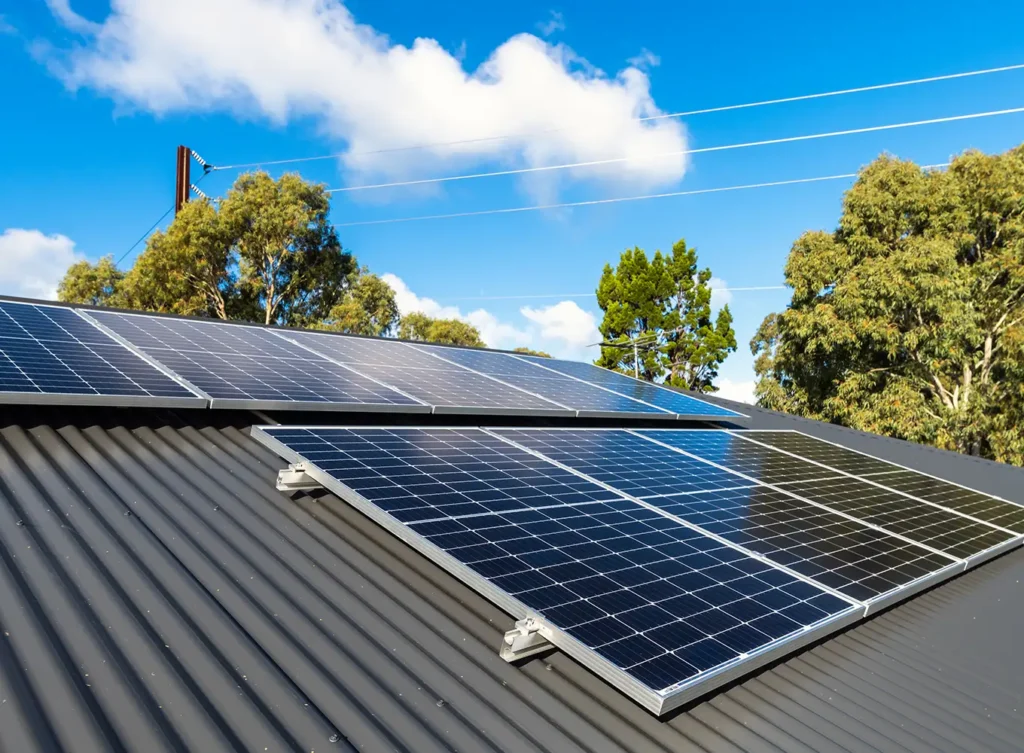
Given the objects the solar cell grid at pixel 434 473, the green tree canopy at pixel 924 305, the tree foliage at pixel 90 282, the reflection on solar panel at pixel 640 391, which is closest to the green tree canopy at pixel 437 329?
the tree foliage at pixel 90 282

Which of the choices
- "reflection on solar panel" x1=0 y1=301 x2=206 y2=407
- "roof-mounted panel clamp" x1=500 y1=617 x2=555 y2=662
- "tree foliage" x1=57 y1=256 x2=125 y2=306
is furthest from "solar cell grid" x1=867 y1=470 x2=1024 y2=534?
"tree foliage" x1=57 y1=256 x2=125 y2=306

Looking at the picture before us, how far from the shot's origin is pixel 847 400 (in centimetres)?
3622

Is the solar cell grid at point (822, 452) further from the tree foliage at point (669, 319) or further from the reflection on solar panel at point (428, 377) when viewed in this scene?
the tree foliage at point (669, 319)

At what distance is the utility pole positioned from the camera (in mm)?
51397

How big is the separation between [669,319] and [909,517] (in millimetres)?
54753

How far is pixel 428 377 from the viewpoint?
1243 centimetres

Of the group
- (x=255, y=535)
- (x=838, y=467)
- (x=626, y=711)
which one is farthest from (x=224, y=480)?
(x=838, y=467)

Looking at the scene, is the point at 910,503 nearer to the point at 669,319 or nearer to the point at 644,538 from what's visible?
the point at 644,538

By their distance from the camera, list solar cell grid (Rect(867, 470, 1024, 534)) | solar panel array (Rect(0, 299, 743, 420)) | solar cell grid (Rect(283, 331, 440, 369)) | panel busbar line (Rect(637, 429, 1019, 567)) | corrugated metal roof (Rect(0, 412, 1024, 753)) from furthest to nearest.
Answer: solar cell grid (Rect(283, 331, 440, 369)), solar cell grid (Rect(867, 470, 1024, 534)), panel busbar line (Rect(637, 429, 1019, 567)), solar panel array (Rect(0, 299, 743, 420)), corrugated metal roof (Rect(0, 412, 1024, 753))

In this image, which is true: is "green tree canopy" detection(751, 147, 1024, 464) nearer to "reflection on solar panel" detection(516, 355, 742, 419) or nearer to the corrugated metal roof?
"reflection on solar panel" detection(516, 355, 742, 419)

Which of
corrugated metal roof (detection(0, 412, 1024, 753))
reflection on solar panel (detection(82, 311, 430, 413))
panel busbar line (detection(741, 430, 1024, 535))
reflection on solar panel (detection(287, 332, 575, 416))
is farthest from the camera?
panel busbar line (detection(741, 430, 1024, 535))

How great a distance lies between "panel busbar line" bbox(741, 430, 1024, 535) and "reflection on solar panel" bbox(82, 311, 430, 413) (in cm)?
816

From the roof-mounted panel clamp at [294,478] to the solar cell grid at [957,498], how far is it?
33.4ft

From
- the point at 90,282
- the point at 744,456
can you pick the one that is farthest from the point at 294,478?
the point at 90,282
